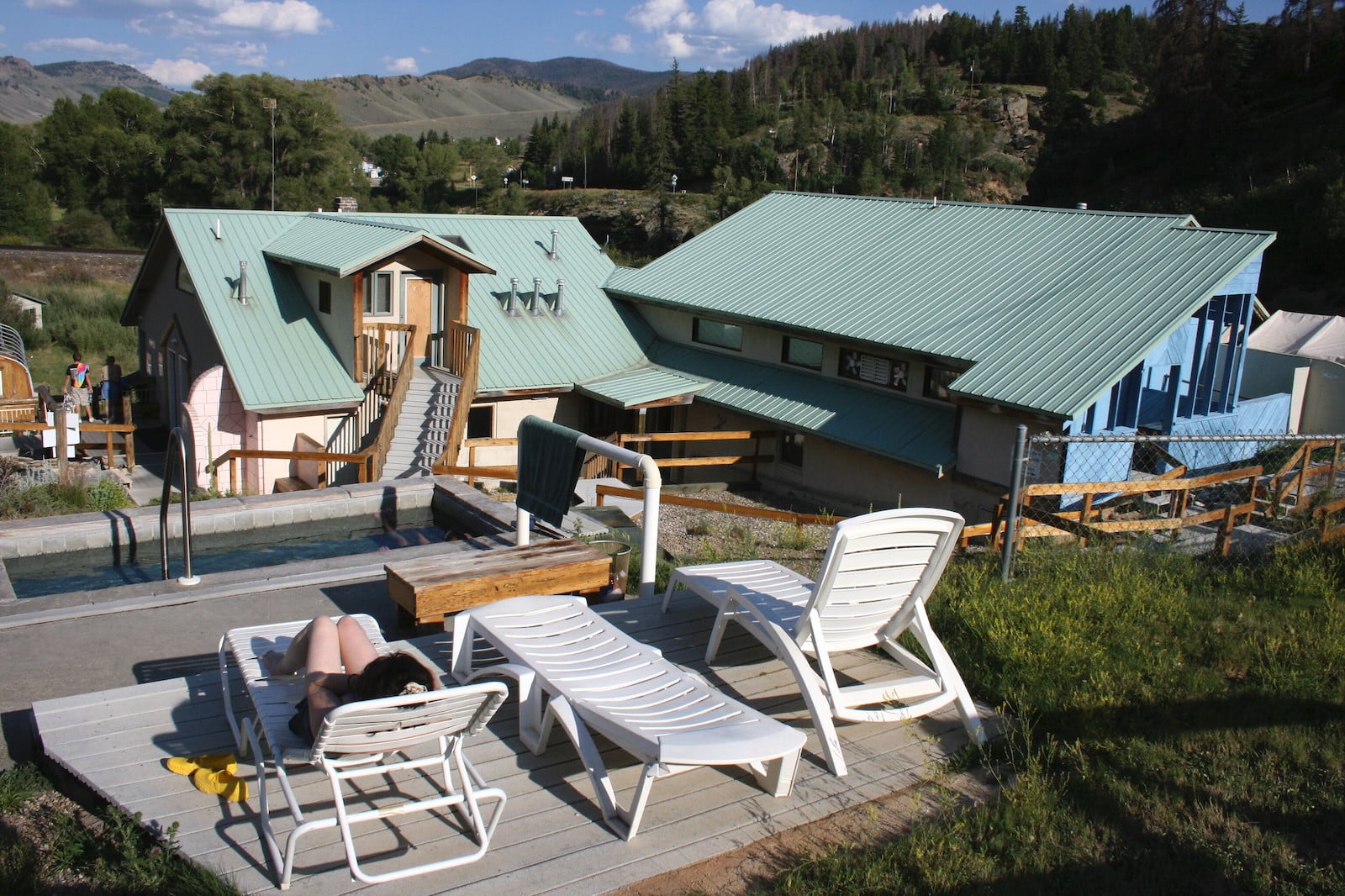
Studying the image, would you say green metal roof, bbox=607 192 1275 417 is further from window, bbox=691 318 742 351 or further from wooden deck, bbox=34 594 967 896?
wooden deck, bbox=34 594 967 896

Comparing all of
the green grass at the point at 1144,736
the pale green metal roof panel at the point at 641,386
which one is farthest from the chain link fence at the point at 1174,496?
the pale green metal roof panel at the point at 641,386

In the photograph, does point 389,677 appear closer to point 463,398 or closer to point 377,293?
point 463,398

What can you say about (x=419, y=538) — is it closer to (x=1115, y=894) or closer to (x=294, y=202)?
(x=1115, y=894)

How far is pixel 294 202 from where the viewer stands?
6253cm

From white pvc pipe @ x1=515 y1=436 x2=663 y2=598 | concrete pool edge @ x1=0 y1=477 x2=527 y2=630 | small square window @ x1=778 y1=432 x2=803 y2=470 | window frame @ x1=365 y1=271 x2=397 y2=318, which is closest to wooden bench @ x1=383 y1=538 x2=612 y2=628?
white pvc pipe @ x1=515 y1=436 x2=663 y2=598

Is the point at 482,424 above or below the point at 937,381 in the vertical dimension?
below

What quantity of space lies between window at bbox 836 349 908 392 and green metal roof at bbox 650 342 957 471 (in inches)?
9.1

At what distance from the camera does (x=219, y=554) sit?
9312 millimetres

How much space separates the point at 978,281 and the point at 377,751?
17651mm

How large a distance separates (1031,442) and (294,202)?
204ft

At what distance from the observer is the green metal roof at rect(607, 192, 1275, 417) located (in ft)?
54.3

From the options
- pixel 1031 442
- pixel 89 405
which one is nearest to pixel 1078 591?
pixel 1031 442

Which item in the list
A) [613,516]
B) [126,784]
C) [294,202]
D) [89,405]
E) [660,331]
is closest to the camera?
[126,784]

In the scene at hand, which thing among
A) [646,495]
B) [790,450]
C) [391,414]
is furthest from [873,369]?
[646,495]
